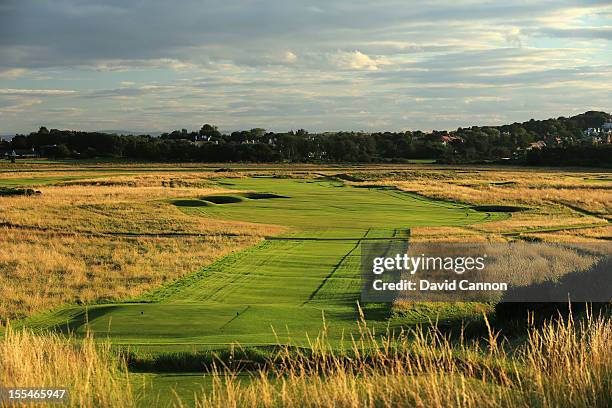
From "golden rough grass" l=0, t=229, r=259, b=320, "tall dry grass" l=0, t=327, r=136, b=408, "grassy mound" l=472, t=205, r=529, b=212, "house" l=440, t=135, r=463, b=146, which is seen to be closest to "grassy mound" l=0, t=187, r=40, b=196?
"golden rough grass" l=0, t=229, r=259, b=320

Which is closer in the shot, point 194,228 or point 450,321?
point 450,321

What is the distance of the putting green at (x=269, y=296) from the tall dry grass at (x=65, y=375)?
205 centimetres

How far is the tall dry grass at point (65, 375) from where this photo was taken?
5.96 metres

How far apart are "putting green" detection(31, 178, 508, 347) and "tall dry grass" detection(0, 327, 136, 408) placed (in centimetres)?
205

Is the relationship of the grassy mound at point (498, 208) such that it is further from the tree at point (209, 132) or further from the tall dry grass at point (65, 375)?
the tree at point (209, 132)

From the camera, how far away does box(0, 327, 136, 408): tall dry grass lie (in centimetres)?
596

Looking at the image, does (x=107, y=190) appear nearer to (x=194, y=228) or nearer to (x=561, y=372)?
(x=194, y=228)

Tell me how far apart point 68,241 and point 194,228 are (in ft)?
18.0

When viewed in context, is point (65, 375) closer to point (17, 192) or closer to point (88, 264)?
point (88, 264)

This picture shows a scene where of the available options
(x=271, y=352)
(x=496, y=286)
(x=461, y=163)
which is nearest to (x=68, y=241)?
(x=496, y=286)

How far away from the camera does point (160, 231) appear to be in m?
28.4

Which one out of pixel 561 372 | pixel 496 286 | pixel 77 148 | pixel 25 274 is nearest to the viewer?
pixel 561 372

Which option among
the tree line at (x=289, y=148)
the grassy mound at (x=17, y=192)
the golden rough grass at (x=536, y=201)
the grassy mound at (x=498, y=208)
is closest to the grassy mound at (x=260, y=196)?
the golden rough grass at (x=536, y=201)

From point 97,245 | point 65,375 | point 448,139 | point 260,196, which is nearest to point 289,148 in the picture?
point 448,139
